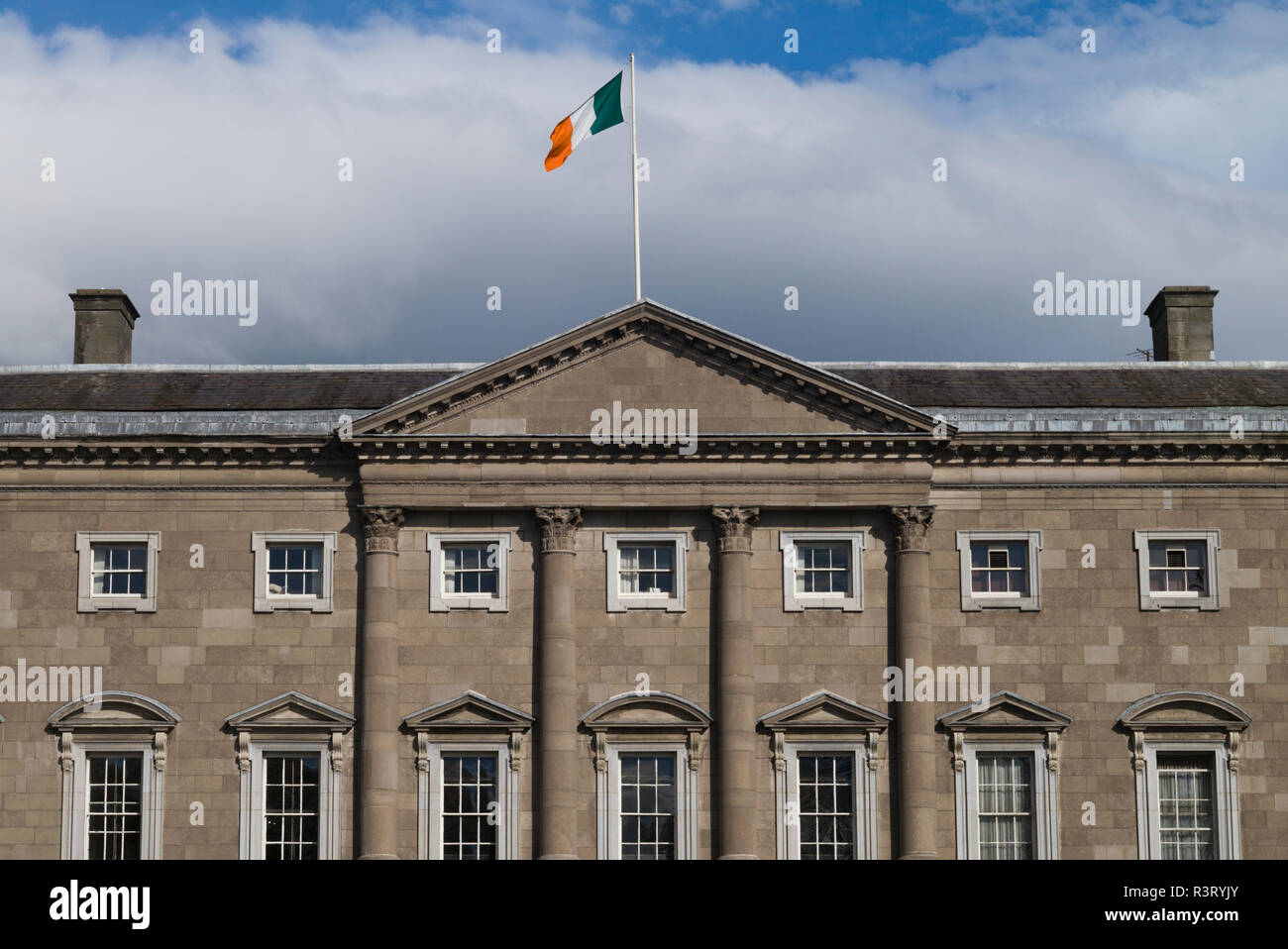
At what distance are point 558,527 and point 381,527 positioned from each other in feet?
11.4

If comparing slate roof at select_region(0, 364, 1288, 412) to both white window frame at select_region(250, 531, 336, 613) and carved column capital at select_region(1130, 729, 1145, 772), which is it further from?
carved column capital at select_region(1130, 729, 1145, 772)

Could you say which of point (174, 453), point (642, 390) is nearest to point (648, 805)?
point (642, 390)

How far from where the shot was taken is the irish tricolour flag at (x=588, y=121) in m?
40.8

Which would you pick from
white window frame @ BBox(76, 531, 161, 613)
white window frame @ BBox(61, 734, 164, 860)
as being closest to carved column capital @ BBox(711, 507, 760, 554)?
white window frame @ BBox(76, 531, 161, 613)

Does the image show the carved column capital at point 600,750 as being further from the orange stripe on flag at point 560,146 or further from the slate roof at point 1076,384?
the orange stripe on flag at point 560,146

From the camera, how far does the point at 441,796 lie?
3781 cm

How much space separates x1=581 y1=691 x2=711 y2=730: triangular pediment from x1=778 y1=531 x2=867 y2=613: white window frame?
9.21ft

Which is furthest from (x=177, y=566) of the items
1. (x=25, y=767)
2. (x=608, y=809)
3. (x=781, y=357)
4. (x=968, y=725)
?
(x=968, y=725)

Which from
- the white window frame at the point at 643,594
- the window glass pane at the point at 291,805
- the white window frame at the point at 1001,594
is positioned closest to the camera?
the window glass pane at the point at 291,805

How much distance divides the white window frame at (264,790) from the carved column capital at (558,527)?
581 centimetres

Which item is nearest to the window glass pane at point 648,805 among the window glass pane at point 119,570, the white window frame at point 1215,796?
the white window frame at point 1215,796

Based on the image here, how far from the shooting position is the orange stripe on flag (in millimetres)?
41281

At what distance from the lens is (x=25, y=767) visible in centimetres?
3794
